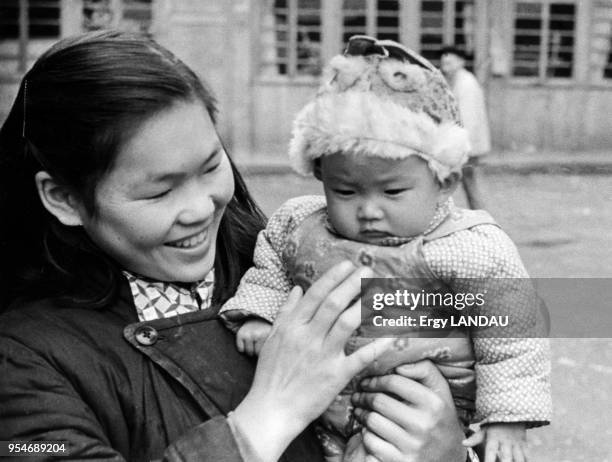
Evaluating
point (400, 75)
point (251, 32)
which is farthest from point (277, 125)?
point (400, 75)

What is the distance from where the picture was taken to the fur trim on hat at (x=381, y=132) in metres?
1.76

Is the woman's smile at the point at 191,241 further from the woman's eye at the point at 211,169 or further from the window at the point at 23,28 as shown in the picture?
the window at the point at 23,28

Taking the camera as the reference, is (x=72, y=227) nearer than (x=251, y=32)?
Yes

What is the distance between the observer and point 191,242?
167 cm

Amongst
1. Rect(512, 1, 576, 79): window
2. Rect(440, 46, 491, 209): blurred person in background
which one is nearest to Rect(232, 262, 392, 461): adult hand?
Rect(440, 46, 491, 209): blurred person in background

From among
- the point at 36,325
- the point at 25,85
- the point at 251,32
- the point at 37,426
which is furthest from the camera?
the point at 251,32

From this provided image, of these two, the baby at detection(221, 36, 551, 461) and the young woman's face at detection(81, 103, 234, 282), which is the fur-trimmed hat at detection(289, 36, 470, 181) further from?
the young woman's face at detection(81, 103, 234, 282)

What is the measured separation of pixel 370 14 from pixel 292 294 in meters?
11.1

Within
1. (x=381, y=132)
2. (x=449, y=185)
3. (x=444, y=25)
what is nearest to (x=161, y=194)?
(x=381, y=132)

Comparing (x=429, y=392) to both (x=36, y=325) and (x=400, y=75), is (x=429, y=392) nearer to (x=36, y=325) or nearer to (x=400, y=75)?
(x=400, y=75)

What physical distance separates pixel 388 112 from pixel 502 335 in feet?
1.44

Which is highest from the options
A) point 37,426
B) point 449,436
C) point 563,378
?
point 37,426

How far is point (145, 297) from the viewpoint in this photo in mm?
Result: 1725

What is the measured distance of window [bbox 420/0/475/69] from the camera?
41.2ft
